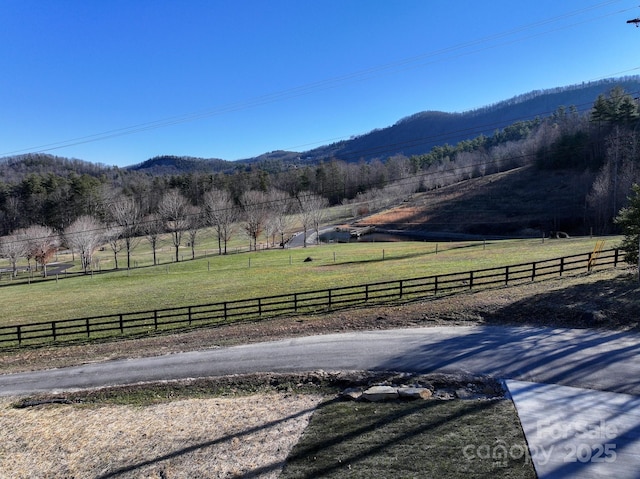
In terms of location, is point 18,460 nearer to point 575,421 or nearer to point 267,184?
point 575,421

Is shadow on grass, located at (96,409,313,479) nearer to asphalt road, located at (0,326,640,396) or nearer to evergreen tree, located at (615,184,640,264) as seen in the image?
asphalt road, located at (0,326,640,396)

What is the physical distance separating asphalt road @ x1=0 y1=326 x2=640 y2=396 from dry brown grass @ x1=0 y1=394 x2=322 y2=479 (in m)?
2.34

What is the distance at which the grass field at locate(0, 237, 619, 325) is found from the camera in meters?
28.2

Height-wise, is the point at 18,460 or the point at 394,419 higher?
the point at 394,419

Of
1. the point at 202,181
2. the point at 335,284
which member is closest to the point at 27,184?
the point at 202,181

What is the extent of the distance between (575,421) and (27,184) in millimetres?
127234

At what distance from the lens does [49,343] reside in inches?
837

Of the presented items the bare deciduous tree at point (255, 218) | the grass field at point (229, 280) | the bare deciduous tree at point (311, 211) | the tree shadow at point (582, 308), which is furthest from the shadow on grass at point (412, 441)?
the bare deciduous tree at point (311, 211)

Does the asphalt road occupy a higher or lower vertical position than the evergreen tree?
lower

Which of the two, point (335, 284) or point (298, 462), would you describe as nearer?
point (298, 462)

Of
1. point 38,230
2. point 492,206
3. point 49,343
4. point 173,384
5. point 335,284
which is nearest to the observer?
point 173,384

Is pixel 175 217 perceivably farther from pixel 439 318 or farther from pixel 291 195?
pixel 291 195

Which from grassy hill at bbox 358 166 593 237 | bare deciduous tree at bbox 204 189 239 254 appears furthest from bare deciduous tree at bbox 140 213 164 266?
grassy hill at bbox 358 166 593 237

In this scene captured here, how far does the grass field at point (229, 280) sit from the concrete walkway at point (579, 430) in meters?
18.5
